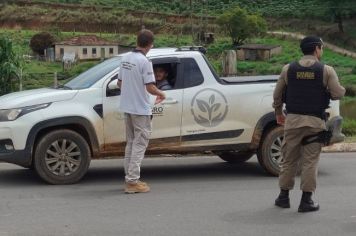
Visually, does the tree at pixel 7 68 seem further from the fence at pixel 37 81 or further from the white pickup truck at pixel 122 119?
the fence at pixel 37 81

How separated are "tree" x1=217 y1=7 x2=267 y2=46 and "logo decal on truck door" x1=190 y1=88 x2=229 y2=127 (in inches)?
3149

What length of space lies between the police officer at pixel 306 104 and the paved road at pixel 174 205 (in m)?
0.46

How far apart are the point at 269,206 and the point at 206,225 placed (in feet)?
3.84

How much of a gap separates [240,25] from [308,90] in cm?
8502

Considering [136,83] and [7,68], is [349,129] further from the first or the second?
[136,83]

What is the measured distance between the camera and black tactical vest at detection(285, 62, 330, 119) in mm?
7242

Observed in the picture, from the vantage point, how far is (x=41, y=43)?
79.3 m

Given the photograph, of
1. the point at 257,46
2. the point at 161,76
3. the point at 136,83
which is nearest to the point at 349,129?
the point at 161,76

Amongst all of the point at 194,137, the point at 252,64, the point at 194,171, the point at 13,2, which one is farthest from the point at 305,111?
the point at 13,2

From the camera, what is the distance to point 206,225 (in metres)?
6.84

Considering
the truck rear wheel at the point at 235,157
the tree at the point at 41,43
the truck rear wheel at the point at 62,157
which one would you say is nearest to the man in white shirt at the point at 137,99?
the truck rear wheel at the point at 62,157

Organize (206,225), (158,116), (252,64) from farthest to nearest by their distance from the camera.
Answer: (252,64) → (158,116) → (206,225)

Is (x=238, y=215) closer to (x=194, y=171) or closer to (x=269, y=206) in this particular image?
(x=269, y=206)

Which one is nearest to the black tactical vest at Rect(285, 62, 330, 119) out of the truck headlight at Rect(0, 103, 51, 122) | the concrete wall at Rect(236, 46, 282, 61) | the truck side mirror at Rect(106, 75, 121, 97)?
the truck side mirror at Rect(106, 75, 121, 97)
